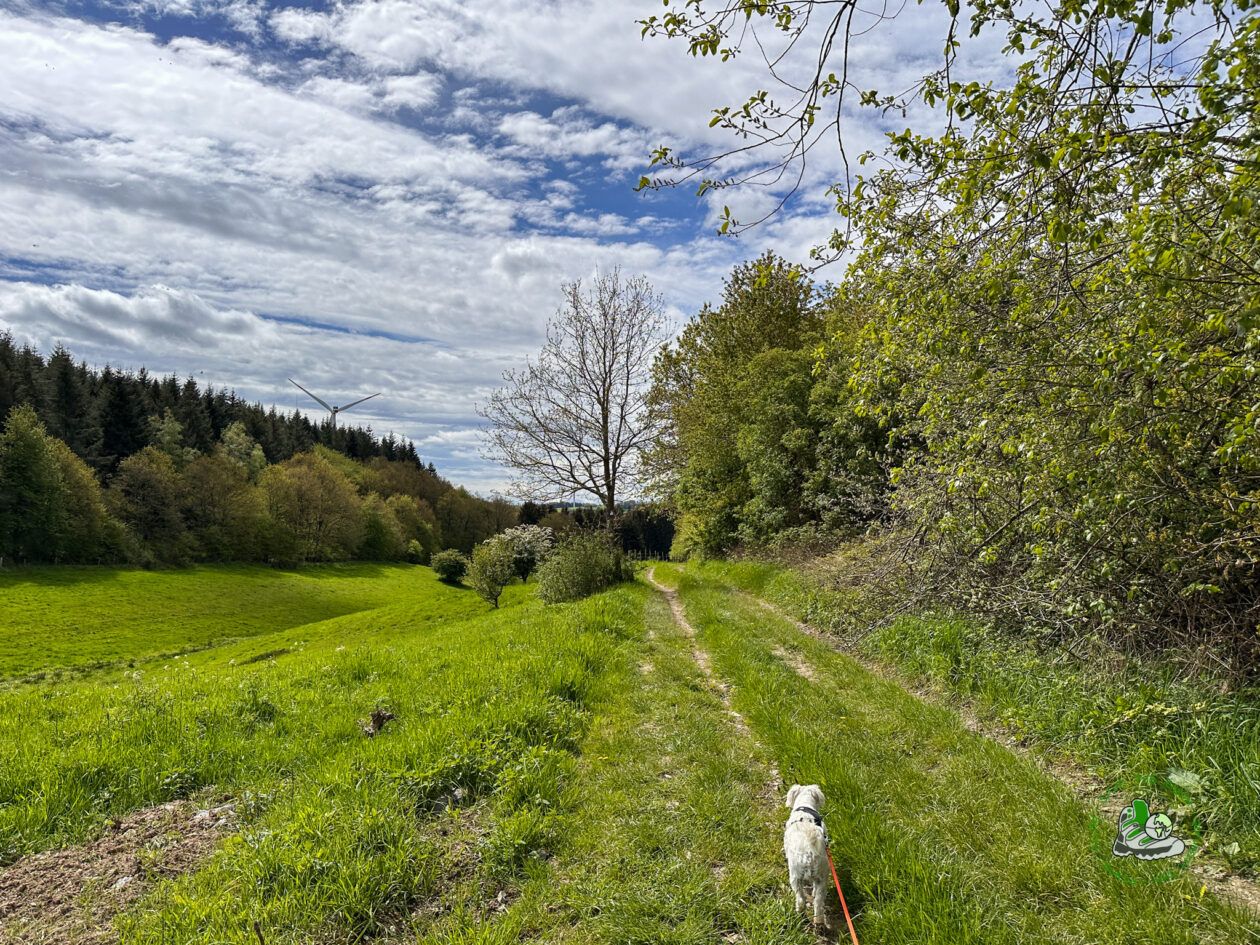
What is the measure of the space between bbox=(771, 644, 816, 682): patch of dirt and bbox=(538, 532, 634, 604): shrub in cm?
951

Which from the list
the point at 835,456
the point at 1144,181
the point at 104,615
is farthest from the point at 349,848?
the point at 104,615

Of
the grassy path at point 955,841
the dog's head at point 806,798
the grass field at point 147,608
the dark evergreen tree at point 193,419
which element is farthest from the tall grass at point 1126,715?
the dark evergreen tree at point 193,419

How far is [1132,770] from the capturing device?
454 cm

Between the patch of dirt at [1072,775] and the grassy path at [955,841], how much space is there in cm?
24

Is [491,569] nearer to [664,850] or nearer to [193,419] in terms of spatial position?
[664,850]

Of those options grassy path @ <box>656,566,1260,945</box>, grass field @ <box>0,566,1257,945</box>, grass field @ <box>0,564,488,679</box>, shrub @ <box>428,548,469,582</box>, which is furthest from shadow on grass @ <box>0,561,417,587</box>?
grassy path @ <box>656,566,1260,945</box>

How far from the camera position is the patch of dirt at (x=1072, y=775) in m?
3.35

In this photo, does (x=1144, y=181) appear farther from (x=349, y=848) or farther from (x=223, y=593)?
(x=223, y=593)

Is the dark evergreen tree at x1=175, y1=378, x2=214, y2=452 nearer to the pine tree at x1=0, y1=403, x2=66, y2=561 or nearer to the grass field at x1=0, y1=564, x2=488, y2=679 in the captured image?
the grass field at x1=0, y1=564, x2=488, y2=679

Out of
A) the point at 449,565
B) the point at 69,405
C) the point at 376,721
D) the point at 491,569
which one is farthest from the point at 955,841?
the point at 69,405

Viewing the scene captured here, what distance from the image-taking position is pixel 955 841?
13.0ft

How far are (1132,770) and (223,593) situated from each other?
5549 cm

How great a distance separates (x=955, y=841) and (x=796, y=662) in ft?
17.4

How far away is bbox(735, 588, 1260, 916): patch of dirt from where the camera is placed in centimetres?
335
